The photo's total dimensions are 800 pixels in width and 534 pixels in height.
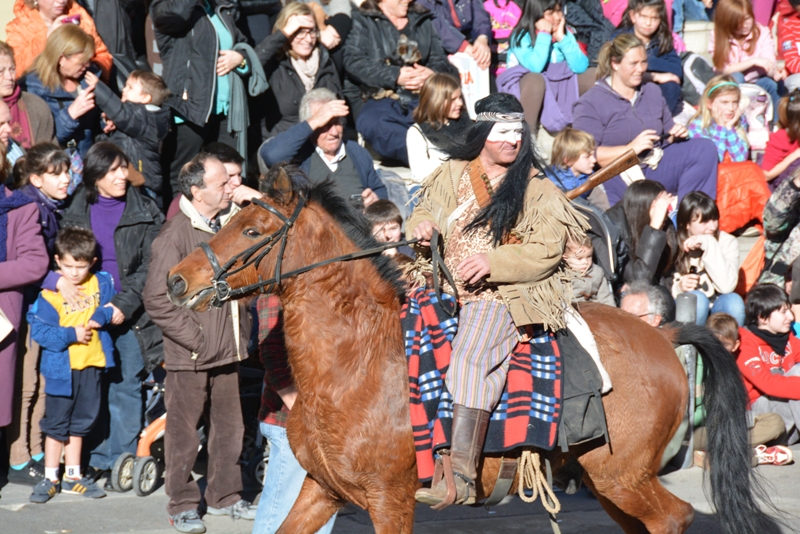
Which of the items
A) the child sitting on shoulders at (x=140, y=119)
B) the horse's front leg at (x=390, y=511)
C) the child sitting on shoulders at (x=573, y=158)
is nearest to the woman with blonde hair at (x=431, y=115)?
the child sitting on shoulders at (x=573, y=158)

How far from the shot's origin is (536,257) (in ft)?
14.7

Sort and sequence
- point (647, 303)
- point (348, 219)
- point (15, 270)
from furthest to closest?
point (647, 303) < point (15, 270) < point (348, 219)

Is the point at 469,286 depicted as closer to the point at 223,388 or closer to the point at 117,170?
the point at 223,388

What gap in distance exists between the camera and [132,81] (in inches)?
302

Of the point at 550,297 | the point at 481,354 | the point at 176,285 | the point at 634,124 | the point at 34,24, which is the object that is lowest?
the point at 481,354

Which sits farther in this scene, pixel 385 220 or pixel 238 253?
pixel 385 220

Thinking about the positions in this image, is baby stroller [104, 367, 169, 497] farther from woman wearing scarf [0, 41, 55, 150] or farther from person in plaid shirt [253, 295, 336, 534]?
woman wearing scarf [0, 41, 55, 150]

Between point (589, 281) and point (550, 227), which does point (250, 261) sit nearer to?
point (550, 227)

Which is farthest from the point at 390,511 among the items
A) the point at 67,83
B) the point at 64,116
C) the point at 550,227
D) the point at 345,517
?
the point at 67,83

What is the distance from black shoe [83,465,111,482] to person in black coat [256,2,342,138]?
3.27 metres

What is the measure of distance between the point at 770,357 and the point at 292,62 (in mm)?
4989

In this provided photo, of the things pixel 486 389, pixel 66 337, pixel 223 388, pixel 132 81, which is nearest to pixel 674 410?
pixel 486 389

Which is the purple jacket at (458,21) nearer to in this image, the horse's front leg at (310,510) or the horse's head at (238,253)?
the horse's head at (238,253)

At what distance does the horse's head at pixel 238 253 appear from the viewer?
429 centimetres
